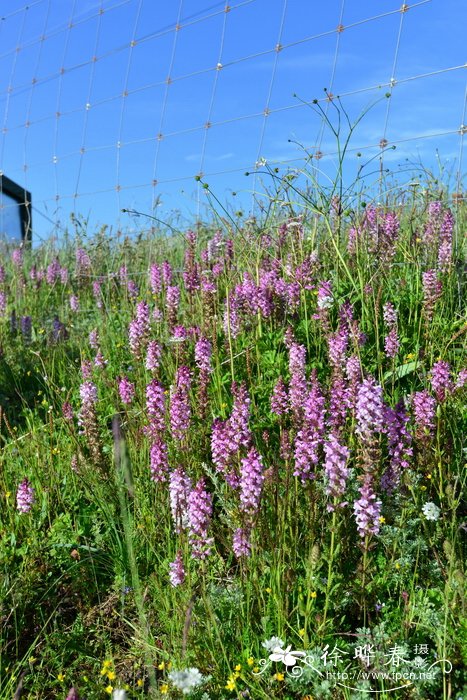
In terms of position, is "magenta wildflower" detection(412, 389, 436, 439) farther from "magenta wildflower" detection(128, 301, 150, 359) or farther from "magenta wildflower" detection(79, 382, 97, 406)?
"magenta wildflower" detection(128, 301, 150, 359)

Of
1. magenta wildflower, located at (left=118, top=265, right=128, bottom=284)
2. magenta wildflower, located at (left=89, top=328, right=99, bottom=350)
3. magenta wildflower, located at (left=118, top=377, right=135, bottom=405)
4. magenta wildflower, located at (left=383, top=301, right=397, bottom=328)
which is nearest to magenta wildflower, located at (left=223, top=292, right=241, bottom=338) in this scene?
magenta wildflower, located at (left=118, top=377, right=135, bottom=405)

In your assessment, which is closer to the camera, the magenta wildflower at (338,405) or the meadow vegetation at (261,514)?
the meadow vegetation at (261,514)

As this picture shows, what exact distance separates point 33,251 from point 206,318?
854cm

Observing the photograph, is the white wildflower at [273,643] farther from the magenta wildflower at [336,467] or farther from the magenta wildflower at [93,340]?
the magenta wildflower at [93,340]

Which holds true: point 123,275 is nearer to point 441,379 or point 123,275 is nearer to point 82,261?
point 82,261

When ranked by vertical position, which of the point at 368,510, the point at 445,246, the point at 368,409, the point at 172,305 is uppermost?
the point at 445,246

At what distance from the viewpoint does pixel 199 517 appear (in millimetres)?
2396

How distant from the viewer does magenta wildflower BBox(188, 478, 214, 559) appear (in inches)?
93.4

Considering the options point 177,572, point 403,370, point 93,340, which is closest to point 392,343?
point 403,370

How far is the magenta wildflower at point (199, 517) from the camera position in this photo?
237 cm

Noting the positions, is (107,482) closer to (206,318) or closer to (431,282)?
(206,318)

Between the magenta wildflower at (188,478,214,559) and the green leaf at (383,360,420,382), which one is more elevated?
the green leaf at (383,360,420,382)

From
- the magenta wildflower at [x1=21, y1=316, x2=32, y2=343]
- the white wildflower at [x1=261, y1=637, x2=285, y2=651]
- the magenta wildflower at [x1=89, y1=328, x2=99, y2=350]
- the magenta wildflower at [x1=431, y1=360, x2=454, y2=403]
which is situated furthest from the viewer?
the magenta wildflower at [x1=21, y1=316, x2=32, y2=343]

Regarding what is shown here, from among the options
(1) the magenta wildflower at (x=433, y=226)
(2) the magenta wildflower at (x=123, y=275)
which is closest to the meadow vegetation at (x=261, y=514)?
(1) the magenta wildflower at (x=433, y=226)
